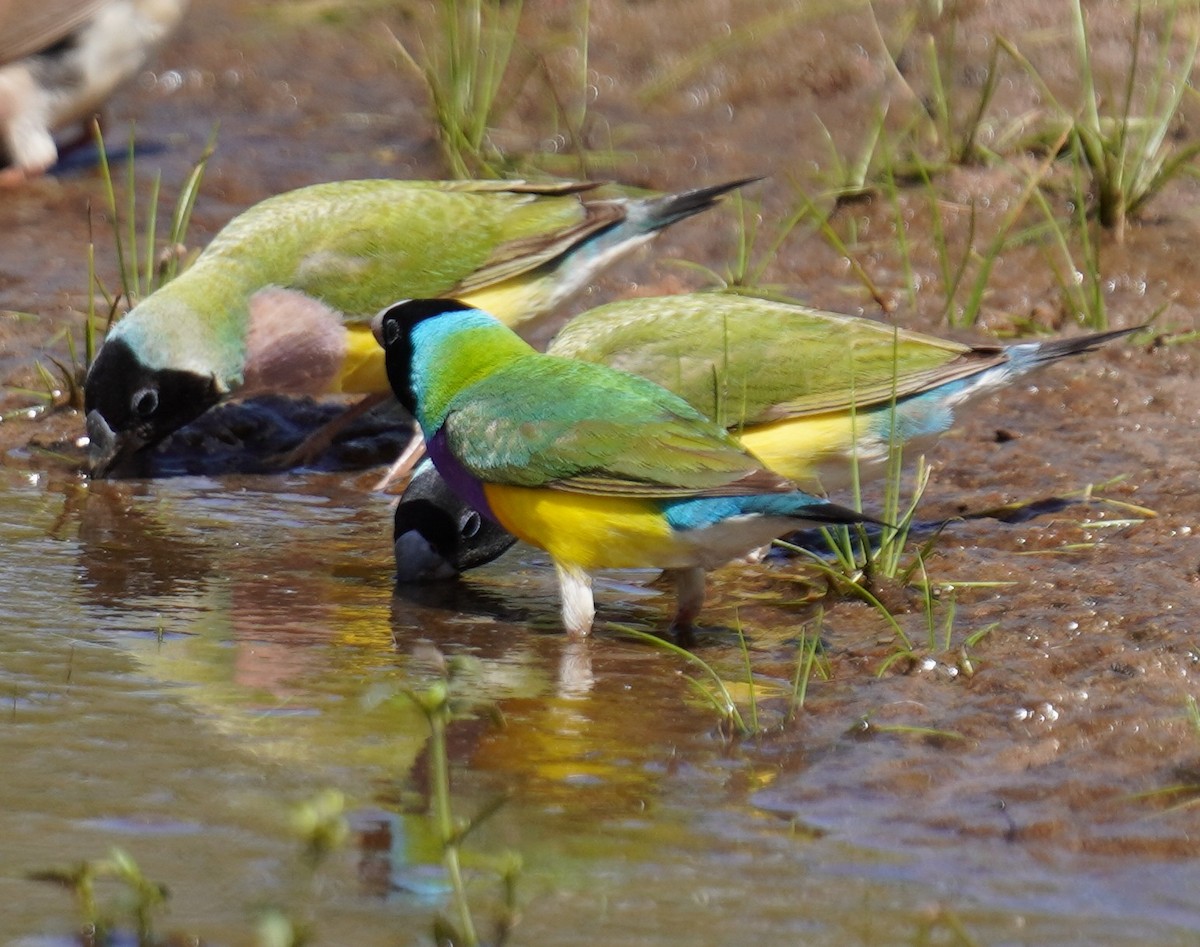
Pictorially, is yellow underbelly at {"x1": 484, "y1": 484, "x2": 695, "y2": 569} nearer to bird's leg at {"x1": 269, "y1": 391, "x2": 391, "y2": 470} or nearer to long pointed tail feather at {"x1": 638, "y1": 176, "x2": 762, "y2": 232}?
bird's leg at {"x1": 269, "y1": 391, "x2": 391, "y2": 470}

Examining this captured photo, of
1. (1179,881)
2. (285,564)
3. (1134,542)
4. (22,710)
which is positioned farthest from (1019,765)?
(285,564)

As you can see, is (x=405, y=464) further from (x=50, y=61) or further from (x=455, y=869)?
(x=50, y=61)

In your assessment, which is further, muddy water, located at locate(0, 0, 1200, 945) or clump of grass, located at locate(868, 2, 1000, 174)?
clump of grass, located at locate(868, 2, 1000, 174)

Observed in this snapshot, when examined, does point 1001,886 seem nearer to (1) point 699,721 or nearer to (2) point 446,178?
(1) point 699,721

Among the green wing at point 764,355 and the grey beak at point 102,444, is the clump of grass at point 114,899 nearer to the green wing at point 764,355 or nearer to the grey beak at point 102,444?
the green wing at point 764,355

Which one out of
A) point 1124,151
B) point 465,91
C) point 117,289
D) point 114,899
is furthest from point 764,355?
point 465,91

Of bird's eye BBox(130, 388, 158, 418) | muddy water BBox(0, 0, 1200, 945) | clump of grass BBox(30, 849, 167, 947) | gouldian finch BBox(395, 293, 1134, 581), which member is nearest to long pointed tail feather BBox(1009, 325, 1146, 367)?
gouldian finch BBox(395, 293, 1134, 581)

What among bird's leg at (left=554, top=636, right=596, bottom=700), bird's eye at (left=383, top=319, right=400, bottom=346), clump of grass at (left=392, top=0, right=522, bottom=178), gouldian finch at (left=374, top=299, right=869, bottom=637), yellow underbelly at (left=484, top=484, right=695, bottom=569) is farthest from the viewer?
clump of grass at (left=392, top=0, right=522, bottom=178)
